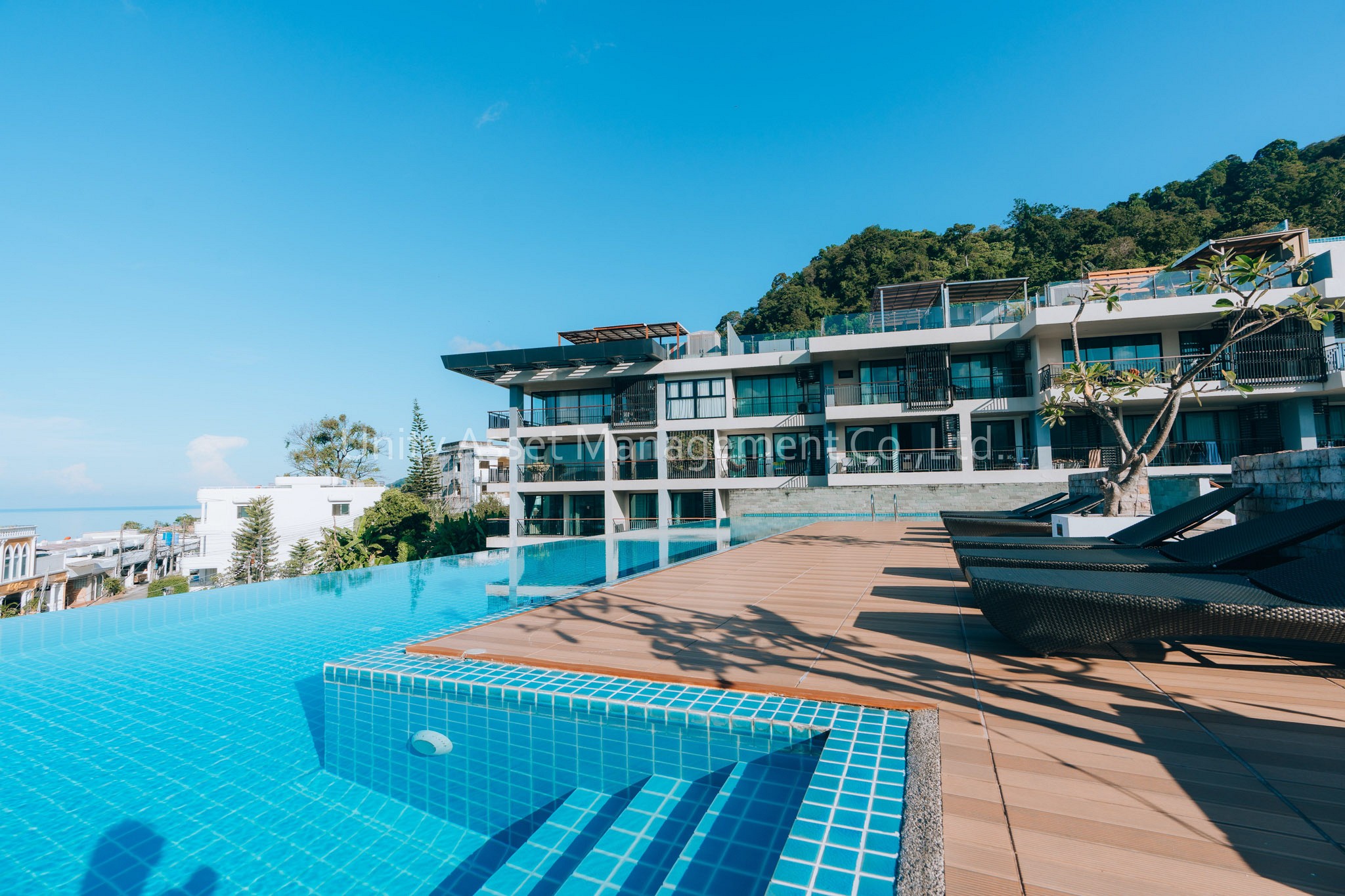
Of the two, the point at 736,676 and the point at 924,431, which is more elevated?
the point at 924,431

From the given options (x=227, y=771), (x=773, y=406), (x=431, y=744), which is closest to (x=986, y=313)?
(x=773, y=406)

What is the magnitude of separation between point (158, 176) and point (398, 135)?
22.2 ft

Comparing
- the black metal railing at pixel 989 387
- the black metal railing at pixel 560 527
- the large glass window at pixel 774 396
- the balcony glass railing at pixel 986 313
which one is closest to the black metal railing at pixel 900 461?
the black metal railing at pixel 989 387

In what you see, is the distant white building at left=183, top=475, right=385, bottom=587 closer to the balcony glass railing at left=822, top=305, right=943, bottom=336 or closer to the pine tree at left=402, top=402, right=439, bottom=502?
the pine tree at left=402, top=402, right=439, bottom=502

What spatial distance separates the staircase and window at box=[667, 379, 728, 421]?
18.3 meters

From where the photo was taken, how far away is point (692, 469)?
67.4 feet

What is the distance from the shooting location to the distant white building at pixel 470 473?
35.4 meters

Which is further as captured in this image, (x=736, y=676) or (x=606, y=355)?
(x=606, y=355)

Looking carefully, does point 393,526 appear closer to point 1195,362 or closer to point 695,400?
point 695,400

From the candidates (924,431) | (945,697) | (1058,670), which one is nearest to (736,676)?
(945,697)

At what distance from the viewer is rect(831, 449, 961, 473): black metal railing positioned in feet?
56.9

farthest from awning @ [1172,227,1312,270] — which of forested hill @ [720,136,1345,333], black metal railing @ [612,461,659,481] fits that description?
black metal railing @ [612,461,659,481]

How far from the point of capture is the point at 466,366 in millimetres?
21547

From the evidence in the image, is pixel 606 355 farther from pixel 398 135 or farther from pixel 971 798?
pixel 971 798
